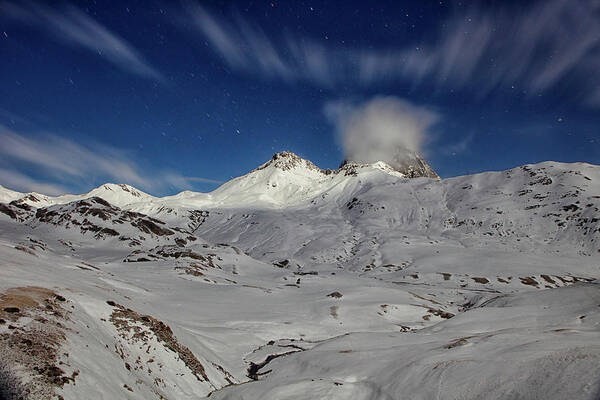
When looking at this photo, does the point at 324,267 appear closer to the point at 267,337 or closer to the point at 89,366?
the point at 267,337

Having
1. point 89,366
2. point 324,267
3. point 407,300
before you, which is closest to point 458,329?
point 89,366

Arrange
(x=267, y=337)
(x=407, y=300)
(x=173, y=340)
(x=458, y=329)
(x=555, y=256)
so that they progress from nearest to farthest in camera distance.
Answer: (x=173, y=340) < (x=458, y=329) < (x=267, y=337) < (x=407, y=300) < (x=555, y=256)

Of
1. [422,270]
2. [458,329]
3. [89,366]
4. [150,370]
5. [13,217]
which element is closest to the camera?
[89,366]

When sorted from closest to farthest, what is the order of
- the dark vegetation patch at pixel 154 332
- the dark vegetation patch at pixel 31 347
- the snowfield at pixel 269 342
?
1. the dark vegetation patch at pixel 31 347
2. the snowfield at pixel 269 342
3. the dark vegetation patch at pixel 154 332

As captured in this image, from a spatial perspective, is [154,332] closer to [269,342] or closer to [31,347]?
[31,347]

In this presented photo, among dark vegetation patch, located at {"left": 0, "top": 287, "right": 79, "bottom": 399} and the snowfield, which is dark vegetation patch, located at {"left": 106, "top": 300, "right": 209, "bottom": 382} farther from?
dark vegetation patch, located at {"left": 0, "top": 287, "right": 79, "bottom": 399}

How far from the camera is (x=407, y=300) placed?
60375 millimetres

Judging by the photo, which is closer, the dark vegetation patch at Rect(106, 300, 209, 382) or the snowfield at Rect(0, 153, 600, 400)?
the snowfield at Rect(0, 153, 600, 400)

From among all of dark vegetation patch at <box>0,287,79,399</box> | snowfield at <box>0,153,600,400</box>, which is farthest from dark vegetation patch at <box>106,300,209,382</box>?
dark vegetation patch at <box>0,287,79,399</box>

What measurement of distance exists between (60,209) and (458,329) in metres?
193

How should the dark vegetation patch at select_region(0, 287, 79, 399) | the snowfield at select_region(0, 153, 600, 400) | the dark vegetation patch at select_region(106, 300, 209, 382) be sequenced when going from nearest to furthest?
1. the dark vegetation patch at select_region(0, 287, 79, 399)
2. the snowfield at select_region(0, 153, 600, 400)
3. the dark vegetation patch at select_region(106, 300, 209, 382)

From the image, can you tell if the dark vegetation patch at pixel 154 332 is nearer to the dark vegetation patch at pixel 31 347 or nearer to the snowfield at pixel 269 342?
the snowfield at pixel 269 342

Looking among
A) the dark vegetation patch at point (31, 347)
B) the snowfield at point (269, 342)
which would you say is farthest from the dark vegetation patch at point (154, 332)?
the dark vegetation patch at point (31, 347)

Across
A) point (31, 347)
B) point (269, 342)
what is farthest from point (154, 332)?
point (269, 342)
